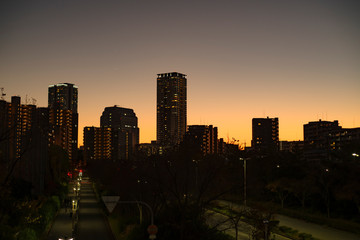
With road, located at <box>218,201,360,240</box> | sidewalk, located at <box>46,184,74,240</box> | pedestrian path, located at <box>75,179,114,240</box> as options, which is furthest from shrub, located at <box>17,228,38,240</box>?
road, located at <box>218,201,360,240</box>

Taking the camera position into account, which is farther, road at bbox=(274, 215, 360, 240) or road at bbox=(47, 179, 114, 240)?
road at bbox=(274, 215, 360, 240)

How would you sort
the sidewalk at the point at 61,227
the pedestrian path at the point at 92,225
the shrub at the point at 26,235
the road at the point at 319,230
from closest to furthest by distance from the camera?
the shrub at the point at 26,235 < the sidewalk at the point at 61,227 < the pedestrian path at the point at 92,225 < the road at the point at 319,230

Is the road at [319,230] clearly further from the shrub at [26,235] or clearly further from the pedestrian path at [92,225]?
the shrub at [26,235]

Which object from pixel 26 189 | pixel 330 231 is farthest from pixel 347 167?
pixel 26 189

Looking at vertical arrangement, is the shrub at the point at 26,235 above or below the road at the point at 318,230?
above

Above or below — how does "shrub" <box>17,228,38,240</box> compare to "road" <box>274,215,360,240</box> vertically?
above

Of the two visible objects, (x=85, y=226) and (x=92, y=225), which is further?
A: (x=92, y=225)

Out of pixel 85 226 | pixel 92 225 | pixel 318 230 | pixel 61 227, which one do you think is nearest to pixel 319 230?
pixel 318 230

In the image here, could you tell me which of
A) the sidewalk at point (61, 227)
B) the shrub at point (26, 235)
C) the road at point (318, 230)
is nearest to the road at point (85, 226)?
the sidewalk at point (61, 227)

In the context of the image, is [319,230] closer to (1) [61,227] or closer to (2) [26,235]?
(1) [61,227]

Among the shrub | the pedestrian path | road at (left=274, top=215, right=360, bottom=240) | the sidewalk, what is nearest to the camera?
the shrub

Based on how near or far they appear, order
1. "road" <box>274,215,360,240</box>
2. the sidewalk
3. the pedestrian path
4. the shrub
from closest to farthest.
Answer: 1. the shrub
2. the sidewalk
3. the pedestrian path
4. "road" <box>274,215,360,240</box>

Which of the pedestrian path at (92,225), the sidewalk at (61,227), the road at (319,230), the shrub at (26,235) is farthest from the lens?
the road at (319,230)

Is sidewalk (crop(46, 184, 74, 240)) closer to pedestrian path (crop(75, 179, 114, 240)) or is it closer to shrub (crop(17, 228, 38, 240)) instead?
pedestrian path (crop(75, 179, 114, 240))
